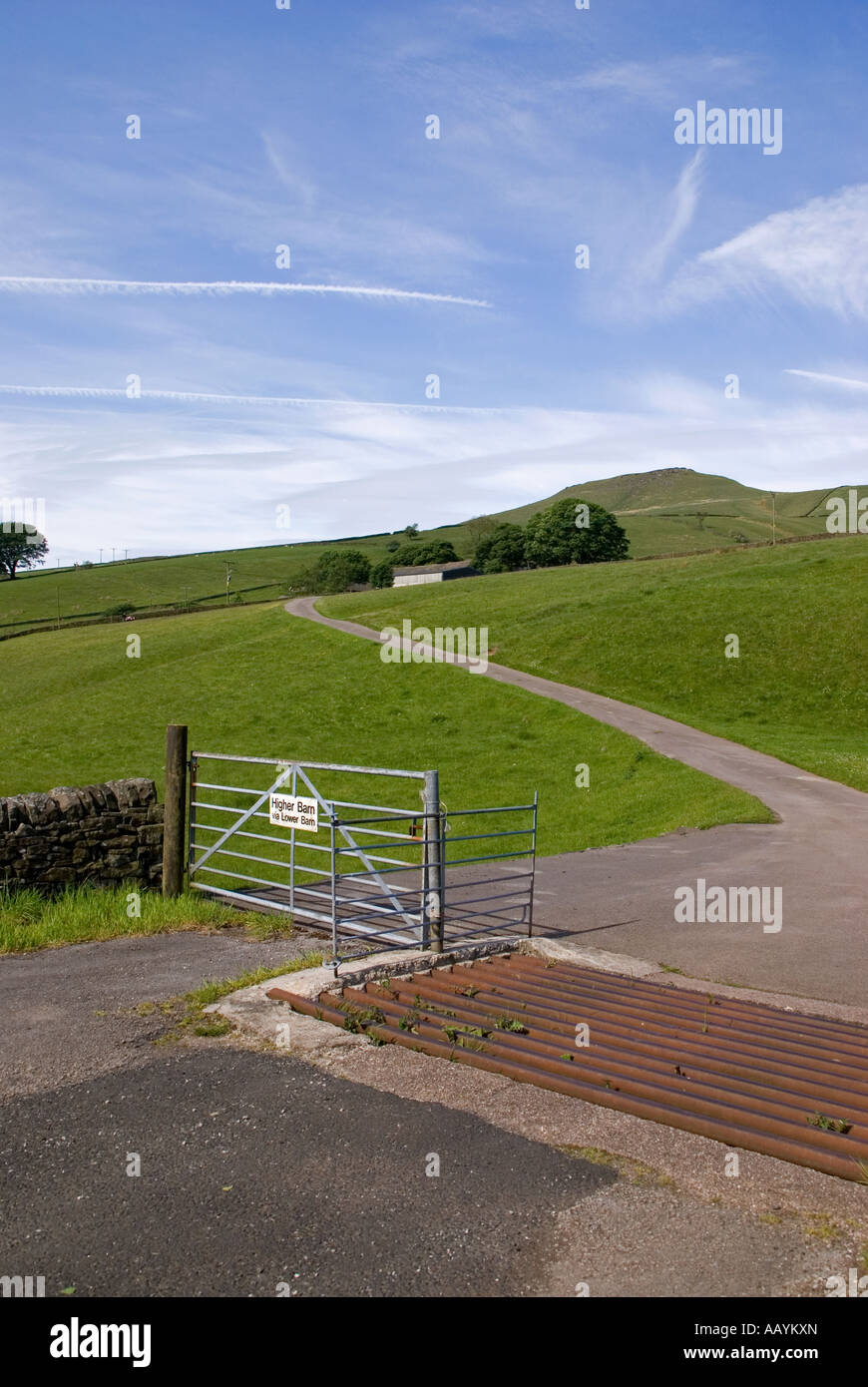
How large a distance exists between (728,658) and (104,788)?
104 feet

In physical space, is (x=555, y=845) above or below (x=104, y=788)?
below

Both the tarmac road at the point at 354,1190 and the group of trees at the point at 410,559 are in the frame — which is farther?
the group of trees at the point at 410,559

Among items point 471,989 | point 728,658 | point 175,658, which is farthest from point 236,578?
point 471,989

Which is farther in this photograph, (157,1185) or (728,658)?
(728,658)

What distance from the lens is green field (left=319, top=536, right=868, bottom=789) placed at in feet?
113

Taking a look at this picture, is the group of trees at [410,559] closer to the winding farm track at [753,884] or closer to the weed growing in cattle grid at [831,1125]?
the winding farm track at [753,884]

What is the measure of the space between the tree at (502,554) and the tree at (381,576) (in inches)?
616

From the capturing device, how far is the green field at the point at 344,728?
23.9 metres

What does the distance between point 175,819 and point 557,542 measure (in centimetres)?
9198

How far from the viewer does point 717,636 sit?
43156mm

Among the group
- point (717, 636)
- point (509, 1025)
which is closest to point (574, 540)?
point (717, 636)

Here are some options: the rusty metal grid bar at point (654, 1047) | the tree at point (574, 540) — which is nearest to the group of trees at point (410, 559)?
the tree at point (574, 540)
